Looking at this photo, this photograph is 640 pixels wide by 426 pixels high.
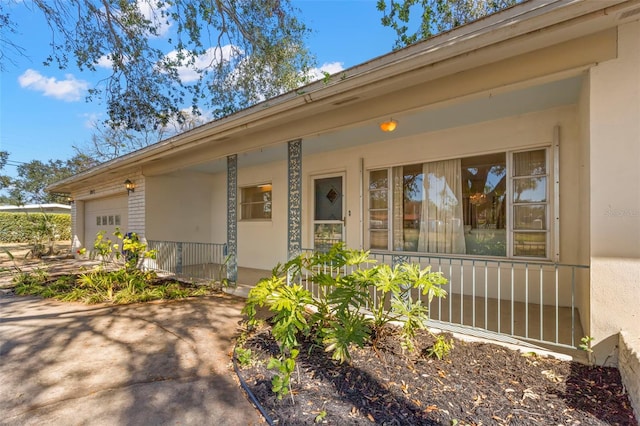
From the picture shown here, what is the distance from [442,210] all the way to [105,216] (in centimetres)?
1095

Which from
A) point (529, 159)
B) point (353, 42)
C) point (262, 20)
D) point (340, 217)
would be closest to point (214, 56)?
point (262, 20)

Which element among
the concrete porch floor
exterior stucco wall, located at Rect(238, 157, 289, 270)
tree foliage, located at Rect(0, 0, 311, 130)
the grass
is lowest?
the grass

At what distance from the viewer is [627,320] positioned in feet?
8.08

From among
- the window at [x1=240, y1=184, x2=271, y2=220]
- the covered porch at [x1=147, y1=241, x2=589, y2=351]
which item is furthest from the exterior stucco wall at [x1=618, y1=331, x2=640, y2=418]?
the window at [x1=240, y1=184, x2=271, y2=220]

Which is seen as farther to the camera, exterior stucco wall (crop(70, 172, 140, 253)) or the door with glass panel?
exterior stucco wall (crop(70, 172, 140, 253))

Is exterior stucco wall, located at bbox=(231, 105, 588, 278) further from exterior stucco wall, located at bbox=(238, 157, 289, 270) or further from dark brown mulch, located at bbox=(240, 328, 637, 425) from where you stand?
dark brown mulch, located at bbox=(240, 328, 637, 425)

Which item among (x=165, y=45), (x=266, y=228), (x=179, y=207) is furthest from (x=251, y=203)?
(x=165, y=45)

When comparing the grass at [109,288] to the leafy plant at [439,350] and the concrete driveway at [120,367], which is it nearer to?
the concrete driveway at [120,367]

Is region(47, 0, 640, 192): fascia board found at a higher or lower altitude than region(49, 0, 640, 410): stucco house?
higher

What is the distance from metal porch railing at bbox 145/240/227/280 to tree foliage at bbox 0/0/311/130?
9.67 ft

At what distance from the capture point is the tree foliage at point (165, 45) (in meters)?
5.39

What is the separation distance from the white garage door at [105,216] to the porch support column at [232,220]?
5397 millimetres

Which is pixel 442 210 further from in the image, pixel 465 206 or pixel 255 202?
pixel 255 202

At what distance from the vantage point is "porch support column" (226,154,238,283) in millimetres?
5797
